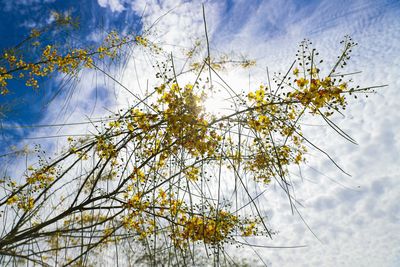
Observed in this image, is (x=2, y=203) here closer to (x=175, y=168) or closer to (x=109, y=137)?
(x=109, y=137)

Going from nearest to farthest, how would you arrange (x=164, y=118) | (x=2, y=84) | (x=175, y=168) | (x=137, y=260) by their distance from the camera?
1. (x=175, y=168)
2. (x=137, y=260)
3. (x=164, y=118)
4. (x=2, y=84)

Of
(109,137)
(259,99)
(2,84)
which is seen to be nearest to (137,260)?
(109,137)

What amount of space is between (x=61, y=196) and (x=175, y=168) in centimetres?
140

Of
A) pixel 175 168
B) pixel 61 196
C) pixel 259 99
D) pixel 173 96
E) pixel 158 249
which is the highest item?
pixel 173 96

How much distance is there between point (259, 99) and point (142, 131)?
99 cm

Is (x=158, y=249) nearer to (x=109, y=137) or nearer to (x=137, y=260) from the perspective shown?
(x=137, y=260)

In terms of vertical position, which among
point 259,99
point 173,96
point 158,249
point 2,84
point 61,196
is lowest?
point 158,249

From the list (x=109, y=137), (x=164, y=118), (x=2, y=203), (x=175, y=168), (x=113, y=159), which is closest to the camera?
(x=175, y=168)

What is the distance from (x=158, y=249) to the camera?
5.64ft

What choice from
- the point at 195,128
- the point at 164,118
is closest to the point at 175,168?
the point at 195,128

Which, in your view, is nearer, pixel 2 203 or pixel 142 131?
pixel 142 131

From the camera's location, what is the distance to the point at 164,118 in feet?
7.16

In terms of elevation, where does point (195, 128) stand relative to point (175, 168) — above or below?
above

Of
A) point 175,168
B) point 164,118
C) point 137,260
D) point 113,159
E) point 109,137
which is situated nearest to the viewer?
point 175,168
